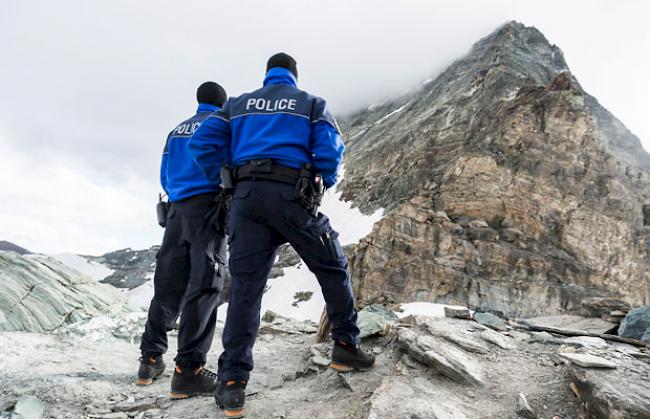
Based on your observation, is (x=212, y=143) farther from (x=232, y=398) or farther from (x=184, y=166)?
(x=232, y=398)

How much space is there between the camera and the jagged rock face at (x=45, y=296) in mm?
5625

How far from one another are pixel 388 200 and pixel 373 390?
43.7 meters

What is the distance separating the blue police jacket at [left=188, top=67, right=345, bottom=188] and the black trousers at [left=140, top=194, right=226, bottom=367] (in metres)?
0.65

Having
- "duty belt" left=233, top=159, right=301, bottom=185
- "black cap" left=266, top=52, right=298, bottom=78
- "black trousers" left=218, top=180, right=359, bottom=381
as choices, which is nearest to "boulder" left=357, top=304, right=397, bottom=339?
"black trousers" left=218, top=180, right=359, bottom=381

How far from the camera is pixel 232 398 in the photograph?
2.98 m

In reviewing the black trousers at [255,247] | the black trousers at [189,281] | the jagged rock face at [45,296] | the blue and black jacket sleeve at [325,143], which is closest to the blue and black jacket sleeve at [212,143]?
the black trousers at [255,247]

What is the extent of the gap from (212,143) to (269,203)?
87cm

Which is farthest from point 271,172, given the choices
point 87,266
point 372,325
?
point 87,266

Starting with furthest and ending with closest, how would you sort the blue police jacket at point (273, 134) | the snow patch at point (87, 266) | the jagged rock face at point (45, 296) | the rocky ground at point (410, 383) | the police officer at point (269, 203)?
1. the snow patch at point (87, 266)
2. the jagged rock face at point (45, 296)
3. the blue police jacket at point (273, 134)
4. the police officer at point (269, 203)
5. the rocky ground at point (410, 383)

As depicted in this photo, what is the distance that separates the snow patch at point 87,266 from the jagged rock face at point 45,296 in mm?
88286

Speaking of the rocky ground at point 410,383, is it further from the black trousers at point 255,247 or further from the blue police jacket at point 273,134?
the blue police jacket at point 273,134

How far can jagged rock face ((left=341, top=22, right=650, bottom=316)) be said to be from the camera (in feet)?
107

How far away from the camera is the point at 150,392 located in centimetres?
385

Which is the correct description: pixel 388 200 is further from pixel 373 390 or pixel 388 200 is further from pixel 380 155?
pixel 373 390
